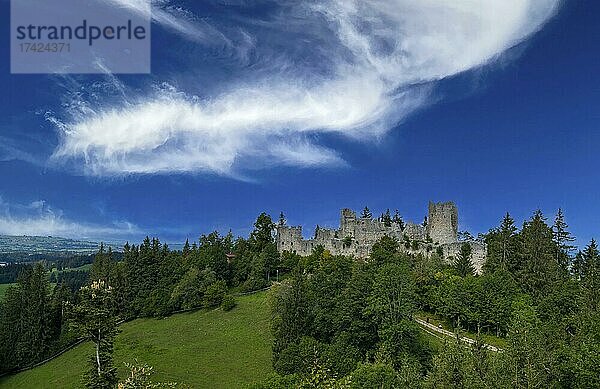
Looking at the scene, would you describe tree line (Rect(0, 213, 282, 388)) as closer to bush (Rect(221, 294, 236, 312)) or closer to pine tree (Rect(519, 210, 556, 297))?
bush (Rect(221, 294, 236, 312))

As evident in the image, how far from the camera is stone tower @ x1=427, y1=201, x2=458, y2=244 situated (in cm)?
8569

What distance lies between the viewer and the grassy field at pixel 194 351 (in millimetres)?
46688

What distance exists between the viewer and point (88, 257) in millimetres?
197750

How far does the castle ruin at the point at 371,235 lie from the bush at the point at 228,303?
21512 millimetres

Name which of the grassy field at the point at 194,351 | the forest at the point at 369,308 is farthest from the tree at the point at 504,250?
the grassy field at the point at 194,351

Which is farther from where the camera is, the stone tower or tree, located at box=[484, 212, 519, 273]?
the stone tower

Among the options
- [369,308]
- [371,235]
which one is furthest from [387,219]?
[369,308]

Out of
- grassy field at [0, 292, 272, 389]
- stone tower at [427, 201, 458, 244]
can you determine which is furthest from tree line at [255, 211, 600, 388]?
stone tower at [427, 201, 458, 244]

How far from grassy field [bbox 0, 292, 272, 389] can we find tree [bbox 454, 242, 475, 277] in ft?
88.3

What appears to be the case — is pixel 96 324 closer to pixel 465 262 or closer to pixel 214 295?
pixel 214 295

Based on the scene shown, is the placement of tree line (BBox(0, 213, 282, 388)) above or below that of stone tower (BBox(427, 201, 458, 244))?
below

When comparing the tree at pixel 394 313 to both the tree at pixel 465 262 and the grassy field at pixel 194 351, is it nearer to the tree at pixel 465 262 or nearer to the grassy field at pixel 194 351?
the grassy field at pixel 194 351

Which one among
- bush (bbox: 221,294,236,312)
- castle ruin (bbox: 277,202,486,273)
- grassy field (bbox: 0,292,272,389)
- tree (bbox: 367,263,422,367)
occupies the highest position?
castle ruin (bbox: 277,202,486,273)

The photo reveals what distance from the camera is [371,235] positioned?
3393 inches
